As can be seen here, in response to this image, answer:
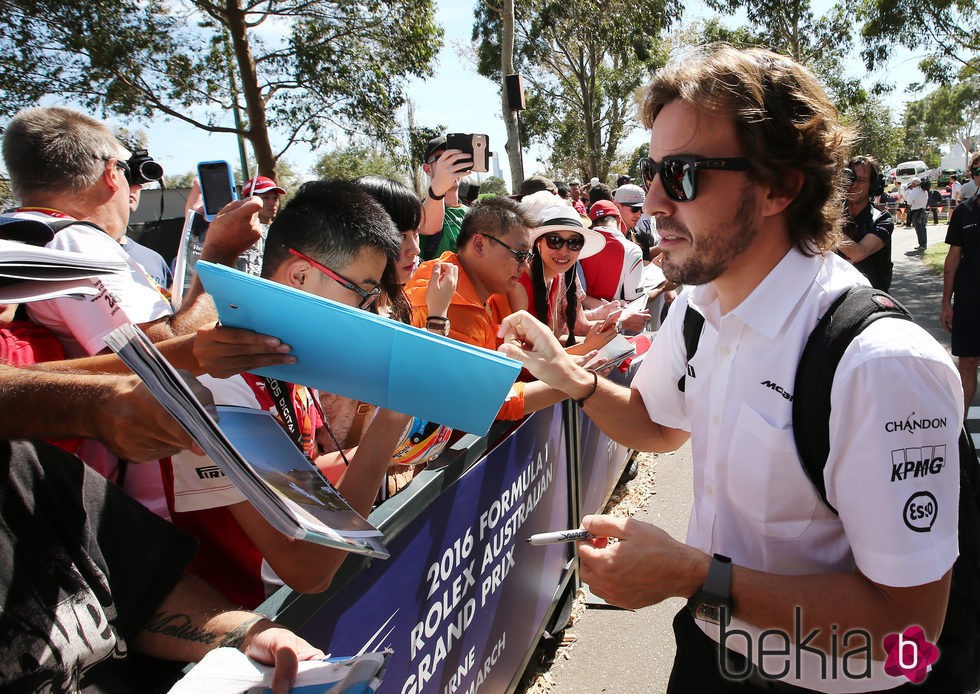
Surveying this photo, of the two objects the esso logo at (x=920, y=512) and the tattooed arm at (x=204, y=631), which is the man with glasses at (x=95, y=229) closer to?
the tattooed arm at (x=204, y=631)

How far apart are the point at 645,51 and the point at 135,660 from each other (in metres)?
30.1

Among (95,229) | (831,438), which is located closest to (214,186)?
(95,229)

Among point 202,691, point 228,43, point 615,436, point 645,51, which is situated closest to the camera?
point 202,691

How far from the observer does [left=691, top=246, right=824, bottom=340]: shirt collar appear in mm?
1458

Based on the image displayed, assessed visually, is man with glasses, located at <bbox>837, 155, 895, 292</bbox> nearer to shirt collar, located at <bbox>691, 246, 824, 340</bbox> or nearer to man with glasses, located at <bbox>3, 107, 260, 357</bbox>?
shirt collar, located at <bbox>691, 246, 824, 340</bbox>

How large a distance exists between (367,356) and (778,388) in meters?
0.93

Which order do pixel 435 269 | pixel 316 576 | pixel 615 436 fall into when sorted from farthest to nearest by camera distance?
pixel 435 269
pixel 615 436
pixel 316 576

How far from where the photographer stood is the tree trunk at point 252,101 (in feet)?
42.5

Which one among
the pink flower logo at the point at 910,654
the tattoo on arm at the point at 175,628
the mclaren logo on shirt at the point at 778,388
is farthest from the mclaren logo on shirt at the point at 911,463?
the tattoo on arm at the point at 175,628

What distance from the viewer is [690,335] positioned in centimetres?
185

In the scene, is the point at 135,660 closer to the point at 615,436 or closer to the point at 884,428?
the point at 615,436

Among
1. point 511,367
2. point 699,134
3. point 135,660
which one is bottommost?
point 135,660

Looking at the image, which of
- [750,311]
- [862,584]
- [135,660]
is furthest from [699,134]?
[135,660]

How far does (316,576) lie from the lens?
1.33 meters
